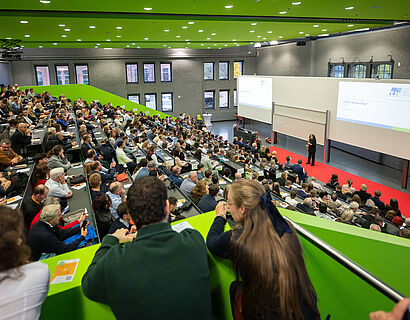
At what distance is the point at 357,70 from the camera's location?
1543 cm

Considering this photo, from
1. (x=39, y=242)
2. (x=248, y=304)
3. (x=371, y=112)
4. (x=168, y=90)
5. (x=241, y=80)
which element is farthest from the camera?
(x=168, y=90)

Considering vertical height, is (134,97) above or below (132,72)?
below

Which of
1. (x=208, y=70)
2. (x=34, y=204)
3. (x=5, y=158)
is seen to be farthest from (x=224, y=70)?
(x=34, y=204)

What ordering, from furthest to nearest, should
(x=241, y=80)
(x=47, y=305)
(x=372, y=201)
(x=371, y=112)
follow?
(x=241, y=80), (x=371, y=112), (x=372, y=201), (x=47, y=305)

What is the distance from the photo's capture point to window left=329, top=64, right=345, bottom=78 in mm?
16453

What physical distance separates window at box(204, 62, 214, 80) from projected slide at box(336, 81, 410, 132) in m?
13.3

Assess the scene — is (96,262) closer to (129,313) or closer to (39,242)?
(129,313)

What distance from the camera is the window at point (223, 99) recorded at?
25.5m

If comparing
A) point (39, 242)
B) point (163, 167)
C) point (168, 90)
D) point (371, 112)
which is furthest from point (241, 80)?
point (39, 242)

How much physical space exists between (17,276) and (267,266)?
995mm

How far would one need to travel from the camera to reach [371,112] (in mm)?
11914

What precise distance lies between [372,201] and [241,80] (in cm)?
1422

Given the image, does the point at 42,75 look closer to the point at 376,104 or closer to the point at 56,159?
the point at 56,159

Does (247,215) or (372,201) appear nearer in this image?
(247,215)
